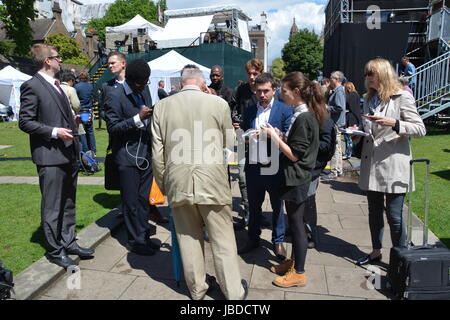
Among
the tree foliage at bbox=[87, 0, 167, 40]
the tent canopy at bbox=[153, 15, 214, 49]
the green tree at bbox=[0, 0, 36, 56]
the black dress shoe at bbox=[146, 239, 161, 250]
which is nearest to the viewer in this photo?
the black dress shoe at bbox=[146, 239, 161, 250]

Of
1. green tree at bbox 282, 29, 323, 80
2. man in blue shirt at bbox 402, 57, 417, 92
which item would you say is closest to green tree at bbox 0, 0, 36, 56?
man in blue shirt at bbox 402, 57, 417, 92

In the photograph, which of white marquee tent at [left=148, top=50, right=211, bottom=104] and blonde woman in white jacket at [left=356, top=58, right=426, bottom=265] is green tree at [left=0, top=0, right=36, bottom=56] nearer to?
white marquee tent at [left=148, top=50, right=211, bottom=104]

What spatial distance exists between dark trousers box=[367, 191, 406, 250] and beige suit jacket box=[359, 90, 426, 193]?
138 mm

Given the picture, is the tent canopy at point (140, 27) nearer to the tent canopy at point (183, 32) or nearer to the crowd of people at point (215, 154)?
the tent canopy at point (183, 32)

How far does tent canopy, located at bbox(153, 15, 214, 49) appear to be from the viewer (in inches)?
979

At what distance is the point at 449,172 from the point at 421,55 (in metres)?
11.6

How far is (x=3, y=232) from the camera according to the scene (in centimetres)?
451

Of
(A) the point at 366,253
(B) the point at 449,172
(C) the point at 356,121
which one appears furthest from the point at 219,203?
(B) the point at 449,172

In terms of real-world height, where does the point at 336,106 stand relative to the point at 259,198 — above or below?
above

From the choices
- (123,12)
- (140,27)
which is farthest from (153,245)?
(123,12)

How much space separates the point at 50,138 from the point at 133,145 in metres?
0.84

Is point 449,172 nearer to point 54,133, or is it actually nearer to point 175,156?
point 175,156

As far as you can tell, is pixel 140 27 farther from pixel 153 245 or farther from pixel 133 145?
pixel 153 245

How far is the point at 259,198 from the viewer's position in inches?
154
